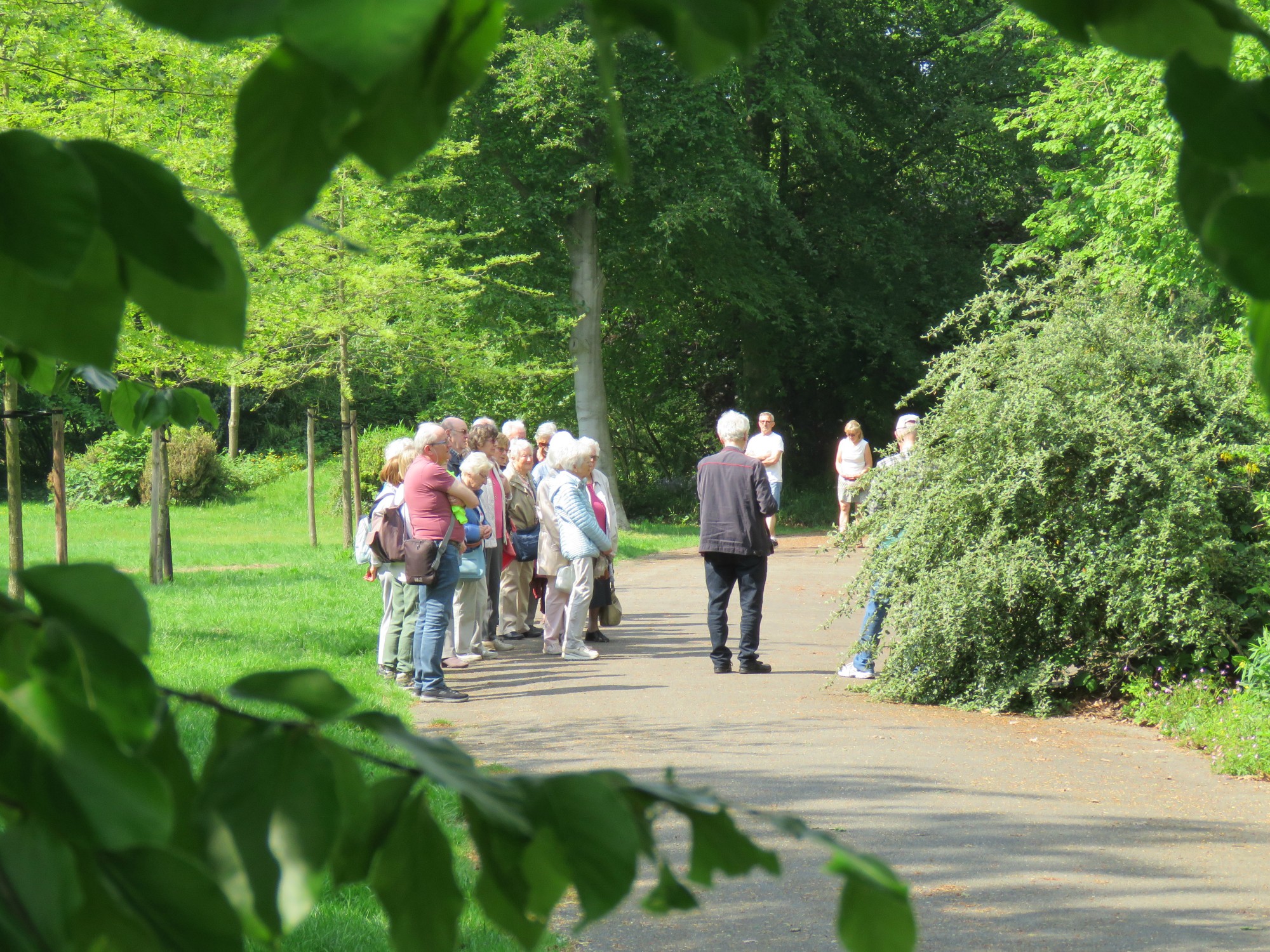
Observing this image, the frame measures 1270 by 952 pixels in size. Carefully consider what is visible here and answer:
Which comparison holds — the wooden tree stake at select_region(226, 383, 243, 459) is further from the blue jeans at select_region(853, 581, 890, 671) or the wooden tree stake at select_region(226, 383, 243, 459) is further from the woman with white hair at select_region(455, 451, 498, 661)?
the blue jeans at select_region(853, 581, 890, 671)

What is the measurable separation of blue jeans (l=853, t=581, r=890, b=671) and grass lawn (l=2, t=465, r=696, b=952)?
10.9 feet

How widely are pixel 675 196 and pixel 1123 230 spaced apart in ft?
26.6

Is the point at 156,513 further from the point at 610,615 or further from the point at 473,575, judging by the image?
the point at 473,575

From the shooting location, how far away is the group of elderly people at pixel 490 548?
8539 mm

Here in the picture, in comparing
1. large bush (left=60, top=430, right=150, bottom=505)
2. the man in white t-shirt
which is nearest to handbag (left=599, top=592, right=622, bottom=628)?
the man in white t-shirt

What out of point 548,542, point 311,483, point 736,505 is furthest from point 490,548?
point 311,483

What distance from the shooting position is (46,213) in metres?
0.61

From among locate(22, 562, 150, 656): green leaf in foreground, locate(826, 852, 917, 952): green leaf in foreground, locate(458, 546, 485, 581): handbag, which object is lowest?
locate(458, 546, 485, 581): handbag

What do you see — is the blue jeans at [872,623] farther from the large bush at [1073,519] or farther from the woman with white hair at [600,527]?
the woman with white hair at [600,527]

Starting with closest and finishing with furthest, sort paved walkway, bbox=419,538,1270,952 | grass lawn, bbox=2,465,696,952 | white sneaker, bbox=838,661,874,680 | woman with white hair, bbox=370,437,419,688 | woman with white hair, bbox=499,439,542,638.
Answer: grass lawn, bbox=2,465,696,952, paved walkway, bbox=419,538,1270,952, woman with white hair, bbox=370,437,419,688, white sneaker, bbox=838,661,874,680, woman with white hair, bbox=499,439,542,638

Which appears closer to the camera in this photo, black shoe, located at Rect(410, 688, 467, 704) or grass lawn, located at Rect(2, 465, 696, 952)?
grass lawn, located at Rect(2, 465, 696, 952)

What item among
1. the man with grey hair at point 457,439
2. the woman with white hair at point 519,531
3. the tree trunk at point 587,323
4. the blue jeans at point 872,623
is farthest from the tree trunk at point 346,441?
the blue jeans at point 872,623

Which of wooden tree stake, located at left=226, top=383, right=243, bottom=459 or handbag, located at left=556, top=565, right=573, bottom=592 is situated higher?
wooden tree stake, located at left=226, top=383, right=243, bottom=459

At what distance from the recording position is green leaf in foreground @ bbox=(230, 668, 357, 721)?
686 mm
